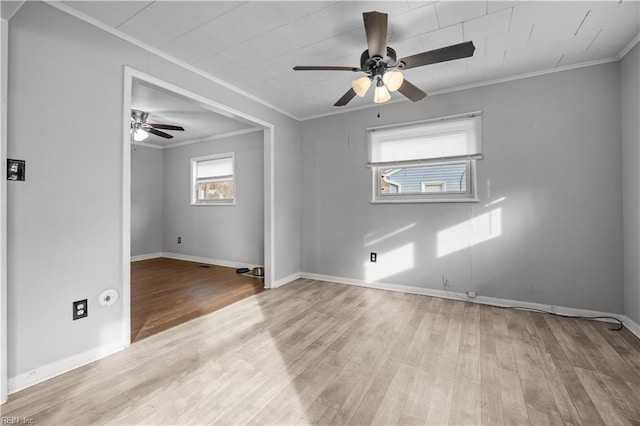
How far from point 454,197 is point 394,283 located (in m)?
1.37

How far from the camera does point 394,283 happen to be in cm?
371

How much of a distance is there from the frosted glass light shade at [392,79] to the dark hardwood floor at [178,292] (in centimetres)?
286

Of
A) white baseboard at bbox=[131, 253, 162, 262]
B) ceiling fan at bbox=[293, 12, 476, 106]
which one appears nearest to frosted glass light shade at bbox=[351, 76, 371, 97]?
ceiling fan at bbox=[293, 12, 476, 106]

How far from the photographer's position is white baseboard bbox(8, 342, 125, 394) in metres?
1.68

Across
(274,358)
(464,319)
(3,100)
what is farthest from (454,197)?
(3,100)

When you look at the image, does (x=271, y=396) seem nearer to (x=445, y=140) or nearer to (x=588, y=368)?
(x=588, y=368)

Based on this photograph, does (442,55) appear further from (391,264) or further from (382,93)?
(391,264)

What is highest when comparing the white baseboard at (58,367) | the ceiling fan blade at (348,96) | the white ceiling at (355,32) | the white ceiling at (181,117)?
the white ceiling at (181,117)

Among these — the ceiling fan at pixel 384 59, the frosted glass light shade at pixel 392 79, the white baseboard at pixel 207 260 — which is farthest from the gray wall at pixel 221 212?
the frosted glass light shade at pixel 392 79

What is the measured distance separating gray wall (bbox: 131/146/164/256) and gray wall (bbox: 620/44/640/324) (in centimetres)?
760

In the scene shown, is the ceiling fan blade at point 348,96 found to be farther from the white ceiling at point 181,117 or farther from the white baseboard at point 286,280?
the white baseboard at point 286,280

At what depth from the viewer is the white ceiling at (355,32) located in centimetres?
199

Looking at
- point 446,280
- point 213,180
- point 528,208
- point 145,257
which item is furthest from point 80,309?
point 145,257

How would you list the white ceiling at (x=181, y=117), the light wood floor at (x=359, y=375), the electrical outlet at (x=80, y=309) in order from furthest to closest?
the white ceiling at (x=181, y=117) < the electrical outlet at (x=80, y=309) < the light wood floor at (x=359, y=375)
